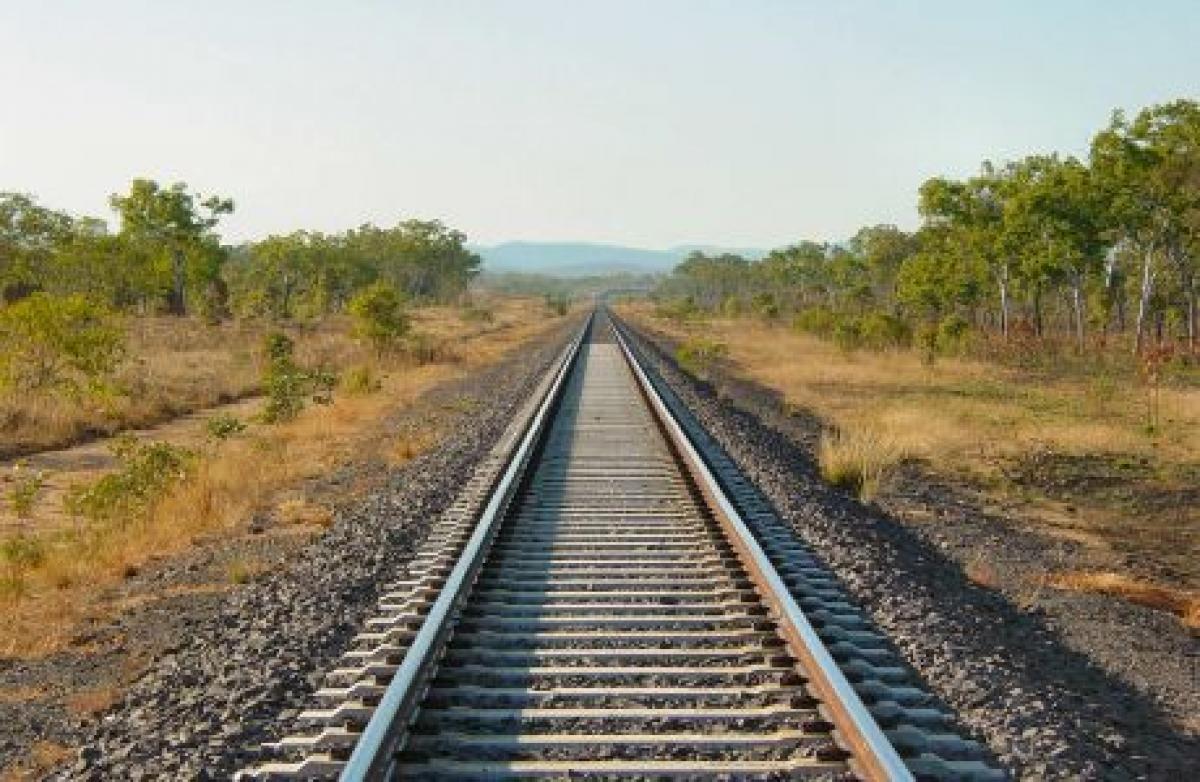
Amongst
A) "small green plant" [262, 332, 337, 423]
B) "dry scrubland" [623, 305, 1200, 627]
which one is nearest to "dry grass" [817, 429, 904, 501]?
"dry scrubland" [623, 305, 1200, 627]

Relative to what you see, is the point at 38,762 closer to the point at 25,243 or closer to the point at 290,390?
the point at 290,390

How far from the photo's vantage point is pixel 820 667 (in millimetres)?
5188

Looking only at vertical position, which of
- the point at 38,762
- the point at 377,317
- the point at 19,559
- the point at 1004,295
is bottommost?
the point at 19,559

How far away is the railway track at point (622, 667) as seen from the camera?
4457 mm

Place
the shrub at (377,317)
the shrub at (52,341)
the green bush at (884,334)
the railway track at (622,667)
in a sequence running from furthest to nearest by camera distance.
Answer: the green bush at (884,334) < the shrub at (377,317) < the shrub at (52,341) < the railway track at (622,667)

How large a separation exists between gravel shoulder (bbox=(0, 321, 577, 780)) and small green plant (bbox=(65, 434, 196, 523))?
2.17 metres

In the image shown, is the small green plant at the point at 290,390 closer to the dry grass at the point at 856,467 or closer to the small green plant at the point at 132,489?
the small green plant at the point at 132,489

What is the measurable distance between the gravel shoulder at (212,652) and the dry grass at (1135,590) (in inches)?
210

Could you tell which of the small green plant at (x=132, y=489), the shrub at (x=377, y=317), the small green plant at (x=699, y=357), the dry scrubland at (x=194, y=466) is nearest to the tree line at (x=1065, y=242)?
the small green plant at (x=699, y=357)

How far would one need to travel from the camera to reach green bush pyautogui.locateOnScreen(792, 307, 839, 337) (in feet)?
162

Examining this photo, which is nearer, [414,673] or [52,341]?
[414,673]

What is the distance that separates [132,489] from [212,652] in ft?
23.8

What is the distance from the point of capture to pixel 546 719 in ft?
16.2

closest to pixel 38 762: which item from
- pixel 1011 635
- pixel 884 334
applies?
pixel 1011 635
